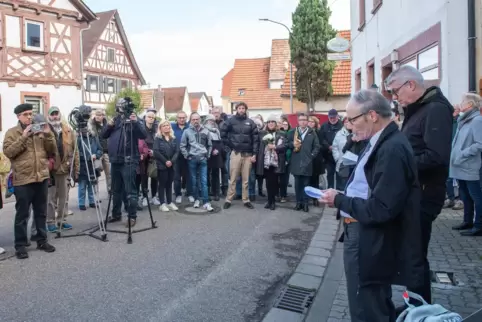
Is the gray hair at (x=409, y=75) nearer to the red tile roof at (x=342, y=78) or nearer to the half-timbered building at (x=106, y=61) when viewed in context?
the red tile roof at (x=342, y=78)

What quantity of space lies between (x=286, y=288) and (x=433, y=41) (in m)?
6.00

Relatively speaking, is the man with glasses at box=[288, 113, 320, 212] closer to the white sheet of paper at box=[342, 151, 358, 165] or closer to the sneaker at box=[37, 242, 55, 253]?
the white sheet of paper at box=[342, 151, 358, 165]

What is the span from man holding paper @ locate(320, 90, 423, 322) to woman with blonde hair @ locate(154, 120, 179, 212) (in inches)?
249

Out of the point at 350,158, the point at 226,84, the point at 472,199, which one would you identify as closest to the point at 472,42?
the point at 472,199

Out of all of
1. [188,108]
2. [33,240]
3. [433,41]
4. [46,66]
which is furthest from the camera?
[188,108]

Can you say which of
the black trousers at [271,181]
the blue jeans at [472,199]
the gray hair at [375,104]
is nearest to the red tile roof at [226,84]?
the black trousers at [271,181]

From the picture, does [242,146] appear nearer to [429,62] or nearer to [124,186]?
[124,186]

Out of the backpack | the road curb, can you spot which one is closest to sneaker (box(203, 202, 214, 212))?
the road curb

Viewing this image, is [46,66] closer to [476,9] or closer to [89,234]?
[89,234]

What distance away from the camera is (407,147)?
2648mm

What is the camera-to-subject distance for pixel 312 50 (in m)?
34.9

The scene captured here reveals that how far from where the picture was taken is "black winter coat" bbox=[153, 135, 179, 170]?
8.79 m

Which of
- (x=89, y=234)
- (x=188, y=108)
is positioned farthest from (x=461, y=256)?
(x=188, y=108)

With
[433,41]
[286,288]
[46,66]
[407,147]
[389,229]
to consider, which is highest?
[46,66]
